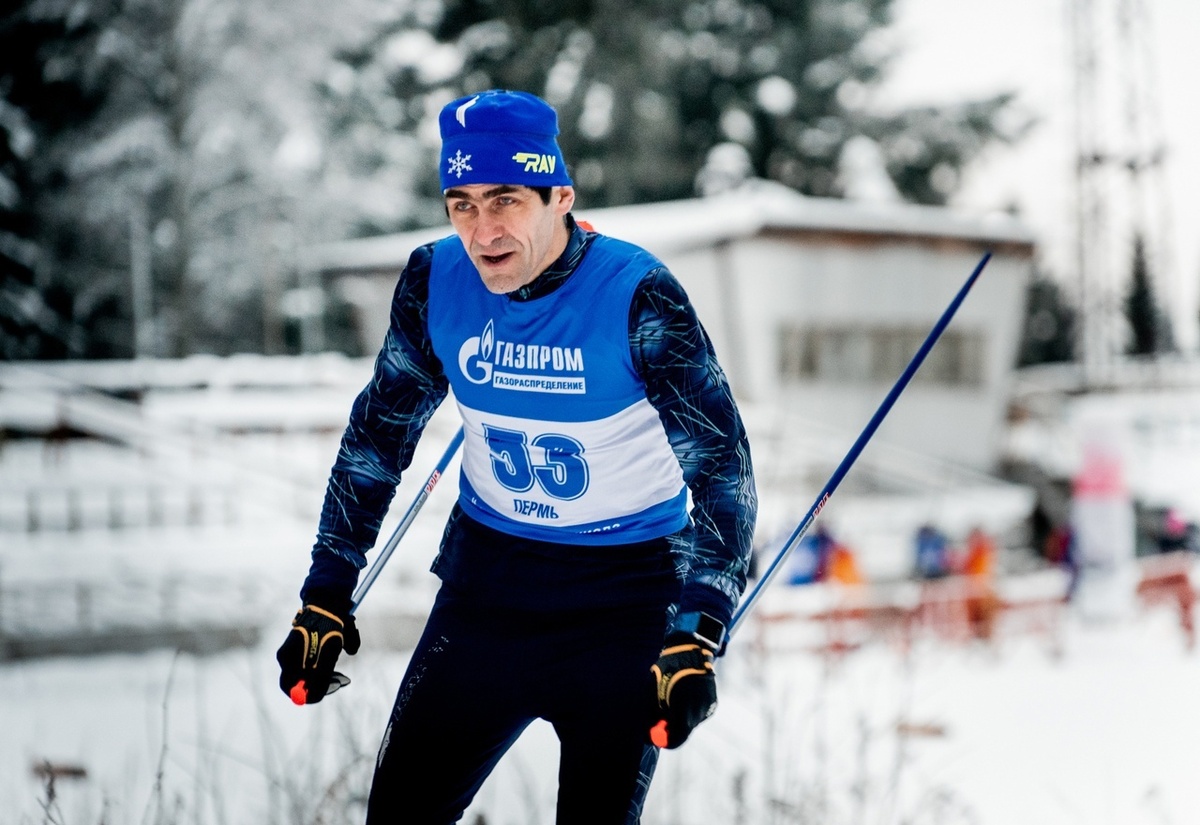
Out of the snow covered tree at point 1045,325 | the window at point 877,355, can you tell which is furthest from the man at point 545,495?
the snow covered tree at point 1045,325

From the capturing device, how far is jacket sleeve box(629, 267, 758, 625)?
6.51ft

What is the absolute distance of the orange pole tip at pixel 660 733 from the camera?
1.85m

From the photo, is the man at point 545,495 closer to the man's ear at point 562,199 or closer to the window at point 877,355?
the man's ear at point 562,199

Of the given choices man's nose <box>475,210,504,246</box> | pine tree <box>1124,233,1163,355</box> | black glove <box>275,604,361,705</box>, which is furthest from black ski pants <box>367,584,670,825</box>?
pine tree <box>1124,233,1163,355</box>

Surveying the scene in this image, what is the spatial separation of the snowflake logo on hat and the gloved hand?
2.98 ft

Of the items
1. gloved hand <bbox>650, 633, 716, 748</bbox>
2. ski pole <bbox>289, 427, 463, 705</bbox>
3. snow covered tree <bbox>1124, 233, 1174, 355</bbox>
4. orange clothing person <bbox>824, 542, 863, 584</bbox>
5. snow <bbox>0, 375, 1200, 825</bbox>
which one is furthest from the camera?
snow covered tree <bbox>1124, 233, 1174, 355</bbox>

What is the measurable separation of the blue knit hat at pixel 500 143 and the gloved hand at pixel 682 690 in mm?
863

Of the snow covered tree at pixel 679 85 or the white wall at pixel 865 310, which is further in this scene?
the snow covered tree at pixel 679 85

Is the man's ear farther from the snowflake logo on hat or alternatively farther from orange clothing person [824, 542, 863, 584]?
orange clothing person [824, 542, 863, 584]

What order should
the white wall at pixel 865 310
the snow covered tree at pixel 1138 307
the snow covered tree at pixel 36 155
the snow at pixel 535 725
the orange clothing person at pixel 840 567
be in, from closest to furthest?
the snow at pixel 535 725
the orange clothing person at pixel 840 567
the white wall at pixel 865 310
the snow covered tree at pixel 36 155
the snow covered tree at pixel 1138 307

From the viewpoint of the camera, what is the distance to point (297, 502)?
1084cm

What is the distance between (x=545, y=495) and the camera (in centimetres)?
217

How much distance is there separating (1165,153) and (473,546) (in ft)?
52.0

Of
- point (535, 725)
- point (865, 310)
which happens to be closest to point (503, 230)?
point (535, 725)
